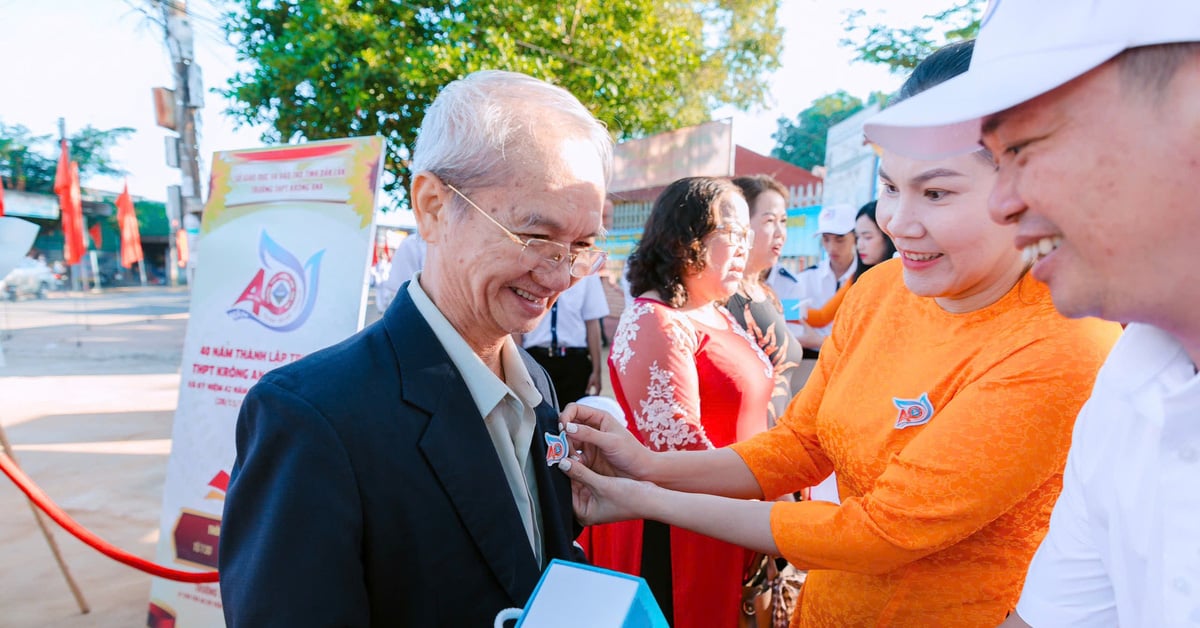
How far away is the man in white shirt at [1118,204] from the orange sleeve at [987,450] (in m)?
0.20

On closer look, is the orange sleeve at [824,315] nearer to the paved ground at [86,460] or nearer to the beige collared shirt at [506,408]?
the beige collared shirt at [506,408]

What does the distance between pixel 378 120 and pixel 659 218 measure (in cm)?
687

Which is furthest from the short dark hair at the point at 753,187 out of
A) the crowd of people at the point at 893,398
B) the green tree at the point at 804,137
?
the green tree at the point at 804,137

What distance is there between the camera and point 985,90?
711 mm

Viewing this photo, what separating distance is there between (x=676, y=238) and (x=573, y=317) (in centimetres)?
258

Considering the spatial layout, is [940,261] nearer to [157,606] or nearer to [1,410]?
[157,606]

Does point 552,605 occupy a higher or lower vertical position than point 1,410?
higher

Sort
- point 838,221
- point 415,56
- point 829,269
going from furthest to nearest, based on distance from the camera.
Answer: point 415,56 → point 829,269 → point 838,221

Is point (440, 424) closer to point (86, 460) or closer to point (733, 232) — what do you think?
point (733, 232)

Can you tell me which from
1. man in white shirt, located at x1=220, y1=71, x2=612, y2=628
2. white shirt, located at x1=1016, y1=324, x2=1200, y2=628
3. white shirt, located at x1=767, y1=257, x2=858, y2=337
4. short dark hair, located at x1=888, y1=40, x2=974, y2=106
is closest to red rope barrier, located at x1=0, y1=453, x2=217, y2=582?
man in white shirt, located at x1=220, y1=71, x2=612, y2=628

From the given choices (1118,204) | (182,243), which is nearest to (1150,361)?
(1118,204)

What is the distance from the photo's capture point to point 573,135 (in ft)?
4.06

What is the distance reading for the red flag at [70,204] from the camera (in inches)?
400

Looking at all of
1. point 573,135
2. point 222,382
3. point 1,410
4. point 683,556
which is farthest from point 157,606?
point 1,410
